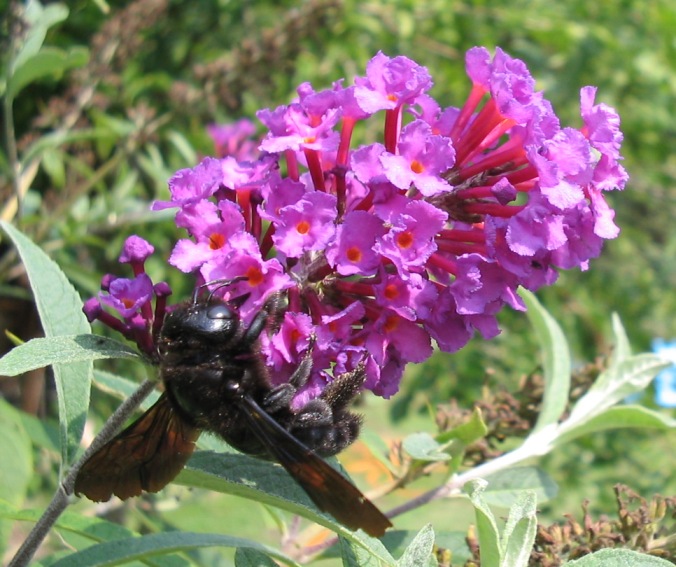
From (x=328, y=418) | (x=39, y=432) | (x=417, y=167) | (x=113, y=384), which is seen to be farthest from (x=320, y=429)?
(x=39, y=432)

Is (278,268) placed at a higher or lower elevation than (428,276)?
higher

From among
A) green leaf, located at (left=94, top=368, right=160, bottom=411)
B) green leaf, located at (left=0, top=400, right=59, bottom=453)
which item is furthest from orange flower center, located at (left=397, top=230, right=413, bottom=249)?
green leaf, located at (left=0, top=400, right=59, bottom=453)

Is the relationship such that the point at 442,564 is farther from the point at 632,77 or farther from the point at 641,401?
the point at 632,77

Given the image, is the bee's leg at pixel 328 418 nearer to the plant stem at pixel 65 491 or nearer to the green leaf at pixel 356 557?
the green leaf at pixel 356 557

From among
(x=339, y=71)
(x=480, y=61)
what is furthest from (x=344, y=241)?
(x=339, y=71)

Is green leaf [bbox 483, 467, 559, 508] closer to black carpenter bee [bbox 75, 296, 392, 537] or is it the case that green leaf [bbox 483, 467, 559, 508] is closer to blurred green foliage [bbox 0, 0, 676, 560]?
black carpenter bee [bbox 75, 296, 392, 537]
